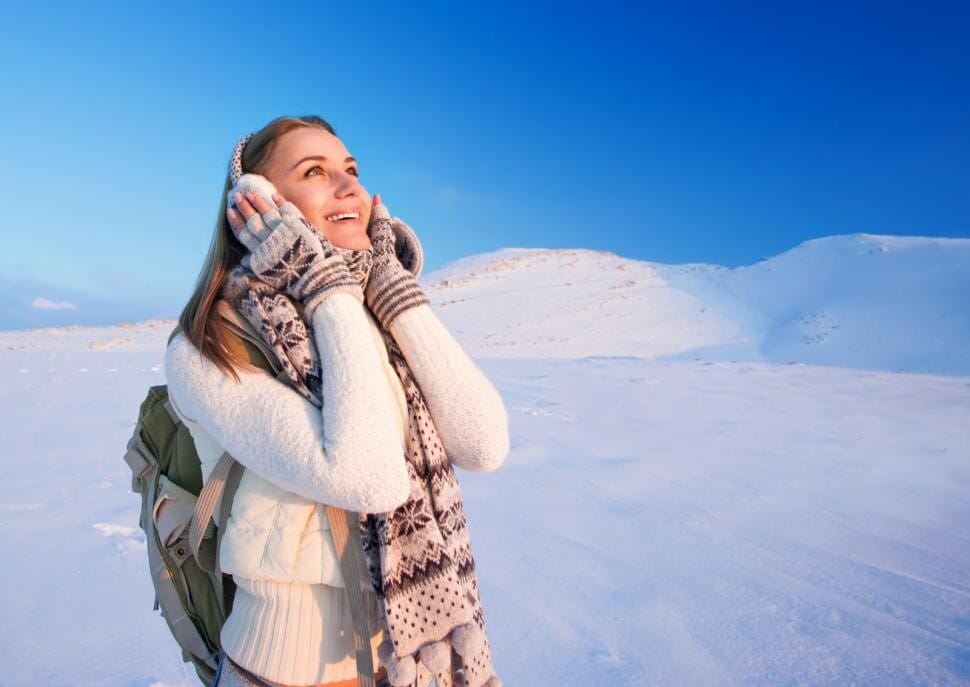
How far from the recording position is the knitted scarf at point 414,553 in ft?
3.80

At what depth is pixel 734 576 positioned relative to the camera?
305 cm

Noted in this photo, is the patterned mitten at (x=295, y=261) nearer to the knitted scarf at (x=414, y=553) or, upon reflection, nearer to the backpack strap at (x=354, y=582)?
the knitted scarf at (x=414, y=553)

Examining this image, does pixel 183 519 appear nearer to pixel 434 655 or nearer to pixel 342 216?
pixel 434 655

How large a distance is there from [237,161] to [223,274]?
0.36 meters

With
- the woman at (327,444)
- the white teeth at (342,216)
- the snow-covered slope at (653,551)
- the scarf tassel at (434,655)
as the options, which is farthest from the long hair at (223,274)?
the snow-covered slope at (653,551)

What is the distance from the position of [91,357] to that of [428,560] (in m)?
12.1

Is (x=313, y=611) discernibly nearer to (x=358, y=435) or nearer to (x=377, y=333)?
(x=358, y=435)

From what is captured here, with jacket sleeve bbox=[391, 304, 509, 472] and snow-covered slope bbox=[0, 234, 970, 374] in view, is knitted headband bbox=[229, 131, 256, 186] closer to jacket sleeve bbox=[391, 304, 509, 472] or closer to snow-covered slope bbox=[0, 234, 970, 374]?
jacket sleeve bbox=[391, 304, 509, 472]

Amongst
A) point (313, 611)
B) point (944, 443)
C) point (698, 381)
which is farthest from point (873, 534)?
point (698, 381)

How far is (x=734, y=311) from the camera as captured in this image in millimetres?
25875

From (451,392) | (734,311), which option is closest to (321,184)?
(451,392)

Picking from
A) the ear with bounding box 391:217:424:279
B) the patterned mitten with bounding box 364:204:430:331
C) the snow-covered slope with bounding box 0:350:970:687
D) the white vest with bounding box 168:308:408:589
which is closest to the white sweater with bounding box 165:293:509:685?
the white vest with bounding box 168:308:408:589

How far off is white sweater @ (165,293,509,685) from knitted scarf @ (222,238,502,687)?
5 cm

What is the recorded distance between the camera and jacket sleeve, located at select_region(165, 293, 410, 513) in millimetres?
1055
